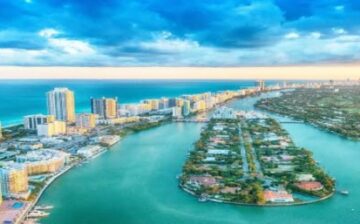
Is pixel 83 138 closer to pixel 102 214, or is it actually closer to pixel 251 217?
pixel 102 214

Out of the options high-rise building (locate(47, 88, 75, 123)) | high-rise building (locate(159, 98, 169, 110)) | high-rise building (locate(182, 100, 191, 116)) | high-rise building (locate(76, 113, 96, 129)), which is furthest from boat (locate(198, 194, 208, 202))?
high-rise building (locate(159, 98, 169, 110))

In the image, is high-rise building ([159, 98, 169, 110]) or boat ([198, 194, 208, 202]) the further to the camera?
high-rise building ([159, 98, 169, 110])

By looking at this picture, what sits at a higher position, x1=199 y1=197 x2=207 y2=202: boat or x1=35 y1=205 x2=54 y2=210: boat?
x1=199 y1=197 x2=207 y2=202: boat

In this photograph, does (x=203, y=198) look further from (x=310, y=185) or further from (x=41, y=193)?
(x=41, y=193)

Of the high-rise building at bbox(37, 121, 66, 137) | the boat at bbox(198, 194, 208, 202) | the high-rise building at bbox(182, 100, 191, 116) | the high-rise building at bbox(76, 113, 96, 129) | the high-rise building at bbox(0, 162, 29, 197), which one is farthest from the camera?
the high-rise building at bbox(182, 100, 191, 116)

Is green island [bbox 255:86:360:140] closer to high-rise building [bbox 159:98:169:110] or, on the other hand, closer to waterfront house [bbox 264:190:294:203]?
high-rise building [bbox 159:98:169:110]

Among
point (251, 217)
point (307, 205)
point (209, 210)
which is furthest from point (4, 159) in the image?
point (307, 205)

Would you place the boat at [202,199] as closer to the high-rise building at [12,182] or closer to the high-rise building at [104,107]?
the high-rise building at [12,182]

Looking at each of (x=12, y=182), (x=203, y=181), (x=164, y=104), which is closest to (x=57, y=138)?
(x=12, y=182)
